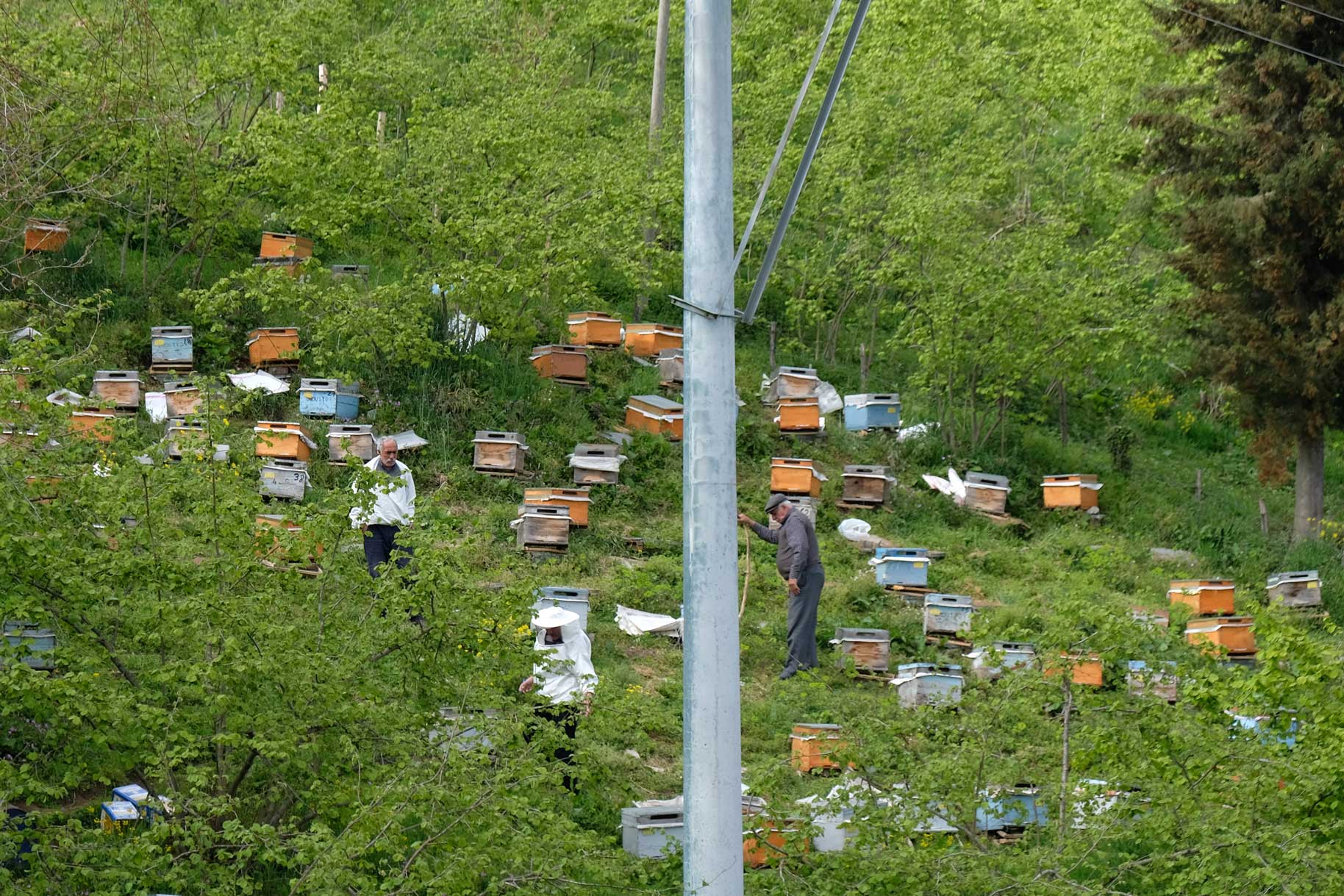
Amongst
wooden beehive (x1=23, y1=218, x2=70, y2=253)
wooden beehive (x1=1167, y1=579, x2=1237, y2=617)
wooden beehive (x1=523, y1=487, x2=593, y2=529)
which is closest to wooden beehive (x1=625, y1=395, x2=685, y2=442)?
wooden beehive (x1=523, y1=487, x2=593, y2=529)

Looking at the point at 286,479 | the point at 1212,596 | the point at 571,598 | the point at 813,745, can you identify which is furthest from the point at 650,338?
the point at 813,745

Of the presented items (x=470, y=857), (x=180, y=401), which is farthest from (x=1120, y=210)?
(x=470, y=857)

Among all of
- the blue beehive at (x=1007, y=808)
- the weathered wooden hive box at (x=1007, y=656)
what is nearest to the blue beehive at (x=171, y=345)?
the weathered wooden hive box at (x=1007, y=656)

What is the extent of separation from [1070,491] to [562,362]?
22.2 feet

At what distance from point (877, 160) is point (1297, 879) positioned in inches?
677

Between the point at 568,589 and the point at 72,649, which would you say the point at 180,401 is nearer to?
the point at 568,589

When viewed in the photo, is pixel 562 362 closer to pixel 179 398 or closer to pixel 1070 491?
pixel 179 398

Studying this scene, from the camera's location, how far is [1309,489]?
65.7 feet

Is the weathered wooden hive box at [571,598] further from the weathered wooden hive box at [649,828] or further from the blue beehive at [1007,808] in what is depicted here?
the blue beehive at [1007,808]

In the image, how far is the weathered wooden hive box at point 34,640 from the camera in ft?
24.1

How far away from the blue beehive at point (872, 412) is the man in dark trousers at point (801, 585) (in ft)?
20.5

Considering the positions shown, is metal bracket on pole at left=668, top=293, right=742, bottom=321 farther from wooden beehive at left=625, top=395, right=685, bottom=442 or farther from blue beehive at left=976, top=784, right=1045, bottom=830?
wooden beehive at left=625, top=395, right=685, bottom=442

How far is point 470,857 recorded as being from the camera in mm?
6465

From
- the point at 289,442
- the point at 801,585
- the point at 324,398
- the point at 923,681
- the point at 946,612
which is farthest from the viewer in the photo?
the point at 324,398
